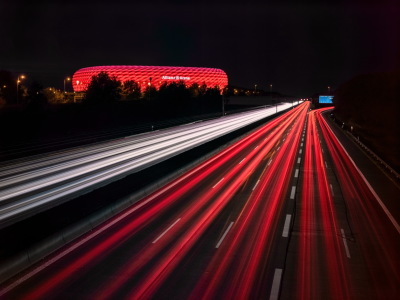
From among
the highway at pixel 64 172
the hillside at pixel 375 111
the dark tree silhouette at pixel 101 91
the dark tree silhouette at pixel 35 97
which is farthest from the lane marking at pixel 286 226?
the dark tree silhouette at pixel 101 91

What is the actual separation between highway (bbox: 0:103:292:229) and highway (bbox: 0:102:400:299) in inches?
98.7

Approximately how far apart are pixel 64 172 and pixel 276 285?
579 inches

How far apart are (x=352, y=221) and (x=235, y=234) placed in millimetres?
4248

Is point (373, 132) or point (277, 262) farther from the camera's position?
point (373, 132)

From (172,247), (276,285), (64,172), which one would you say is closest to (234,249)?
(172,247)

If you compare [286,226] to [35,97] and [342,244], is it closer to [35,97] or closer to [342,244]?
[342,244]

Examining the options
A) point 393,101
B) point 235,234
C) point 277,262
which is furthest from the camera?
point 393,101

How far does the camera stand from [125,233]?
1255 cm

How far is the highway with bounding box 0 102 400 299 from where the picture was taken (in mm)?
8688

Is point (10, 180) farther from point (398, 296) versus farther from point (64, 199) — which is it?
point (398, 296)

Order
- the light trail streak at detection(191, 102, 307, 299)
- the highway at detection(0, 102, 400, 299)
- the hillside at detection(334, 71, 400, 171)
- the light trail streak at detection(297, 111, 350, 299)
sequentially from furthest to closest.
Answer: the hillside at detection(334, 71, 400, 171) → the light trail streak at detection(297, 111, 350, 299) → the highway at detection(0, 102, 400, 299) → the light trail streak at detection(191, 102, 307, 299)

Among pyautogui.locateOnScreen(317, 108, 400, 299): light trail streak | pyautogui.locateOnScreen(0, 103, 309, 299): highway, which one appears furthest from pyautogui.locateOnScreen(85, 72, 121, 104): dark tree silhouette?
pyautogui.locateOnScreen(317, 108, 400, 299): light trail streak

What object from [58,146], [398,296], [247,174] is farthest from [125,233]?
[58,146]

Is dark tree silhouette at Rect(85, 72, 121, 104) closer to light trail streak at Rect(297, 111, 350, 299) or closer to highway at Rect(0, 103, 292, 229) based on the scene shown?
highway at Rect(0, 103, 292, 229)
